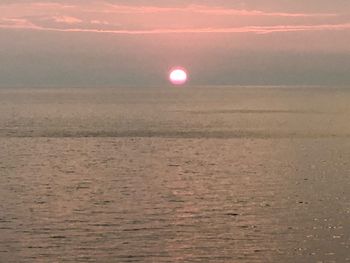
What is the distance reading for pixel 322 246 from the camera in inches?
→ 1249

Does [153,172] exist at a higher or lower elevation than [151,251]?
higher

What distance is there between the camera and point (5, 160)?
67750 millimetres

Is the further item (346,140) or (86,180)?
(346,140)

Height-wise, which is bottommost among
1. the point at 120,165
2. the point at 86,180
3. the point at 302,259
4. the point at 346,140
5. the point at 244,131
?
the point at 302,259

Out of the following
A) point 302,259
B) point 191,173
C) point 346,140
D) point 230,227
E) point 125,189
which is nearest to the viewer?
point 302,259

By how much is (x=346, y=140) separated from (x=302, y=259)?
211ft

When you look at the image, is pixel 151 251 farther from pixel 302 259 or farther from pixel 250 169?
pixel 250 169

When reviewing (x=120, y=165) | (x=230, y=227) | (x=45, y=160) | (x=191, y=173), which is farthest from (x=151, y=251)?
(x=45, y=160)

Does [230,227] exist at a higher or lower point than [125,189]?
lower

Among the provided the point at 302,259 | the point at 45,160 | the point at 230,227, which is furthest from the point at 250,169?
the point at 302,259

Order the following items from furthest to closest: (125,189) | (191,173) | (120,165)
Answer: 1. (120,165)
2. (191,173)
3. (125,189)

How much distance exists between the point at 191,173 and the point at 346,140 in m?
39.1

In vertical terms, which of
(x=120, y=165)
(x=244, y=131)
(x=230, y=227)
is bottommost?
(x=230, y=227)

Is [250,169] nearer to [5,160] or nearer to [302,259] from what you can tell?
[5,160]
